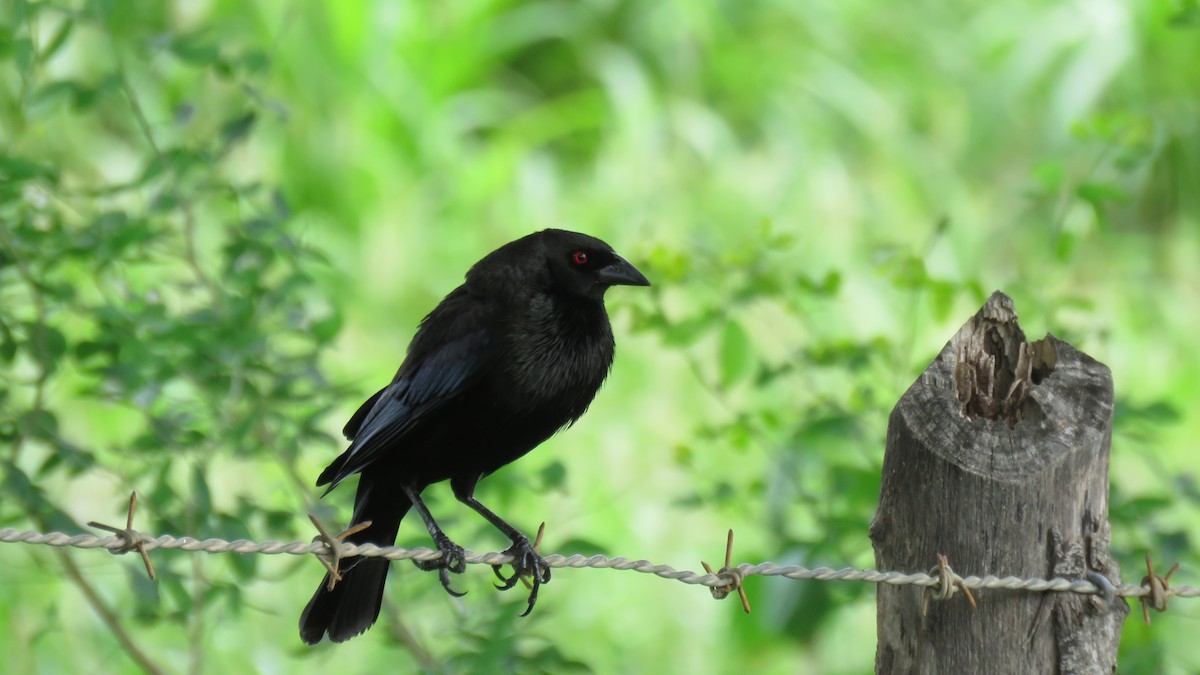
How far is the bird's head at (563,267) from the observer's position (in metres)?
3.01

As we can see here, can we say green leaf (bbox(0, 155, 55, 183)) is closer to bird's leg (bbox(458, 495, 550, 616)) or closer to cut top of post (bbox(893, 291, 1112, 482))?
bird's leg (bbox(458, 495, 550, 616))

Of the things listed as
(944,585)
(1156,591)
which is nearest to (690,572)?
(944,585)

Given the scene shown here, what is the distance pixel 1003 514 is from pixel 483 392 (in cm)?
117

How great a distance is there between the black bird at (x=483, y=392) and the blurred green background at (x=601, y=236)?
0.60 feet

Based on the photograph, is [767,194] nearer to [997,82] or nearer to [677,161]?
[677,161]

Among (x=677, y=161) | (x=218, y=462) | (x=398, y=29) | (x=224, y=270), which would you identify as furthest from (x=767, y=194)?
(x=224, y=270)

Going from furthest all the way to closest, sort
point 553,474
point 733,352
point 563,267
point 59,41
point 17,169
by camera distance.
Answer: point 733,352 → point 553,474 → point 563,267 → point 59,41 → point 17,169

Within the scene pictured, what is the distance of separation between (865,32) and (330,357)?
4.02 meters

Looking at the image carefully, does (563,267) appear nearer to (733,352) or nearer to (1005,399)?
(733,352)

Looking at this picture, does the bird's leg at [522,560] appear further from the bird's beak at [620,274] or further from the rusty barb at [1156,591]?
the rusty barb at [1156,591]

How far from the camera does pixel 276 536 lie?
312cm

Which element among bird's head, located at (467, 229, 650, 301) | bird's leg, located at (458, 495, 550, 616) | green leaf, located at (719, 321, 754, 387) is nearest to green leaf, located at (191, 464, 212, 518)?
bird's leg, located at (458, 495, 550, 616)

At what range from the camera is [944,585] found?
198 cm

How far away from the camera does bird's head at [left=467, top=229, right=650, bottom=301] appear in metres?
3.01
